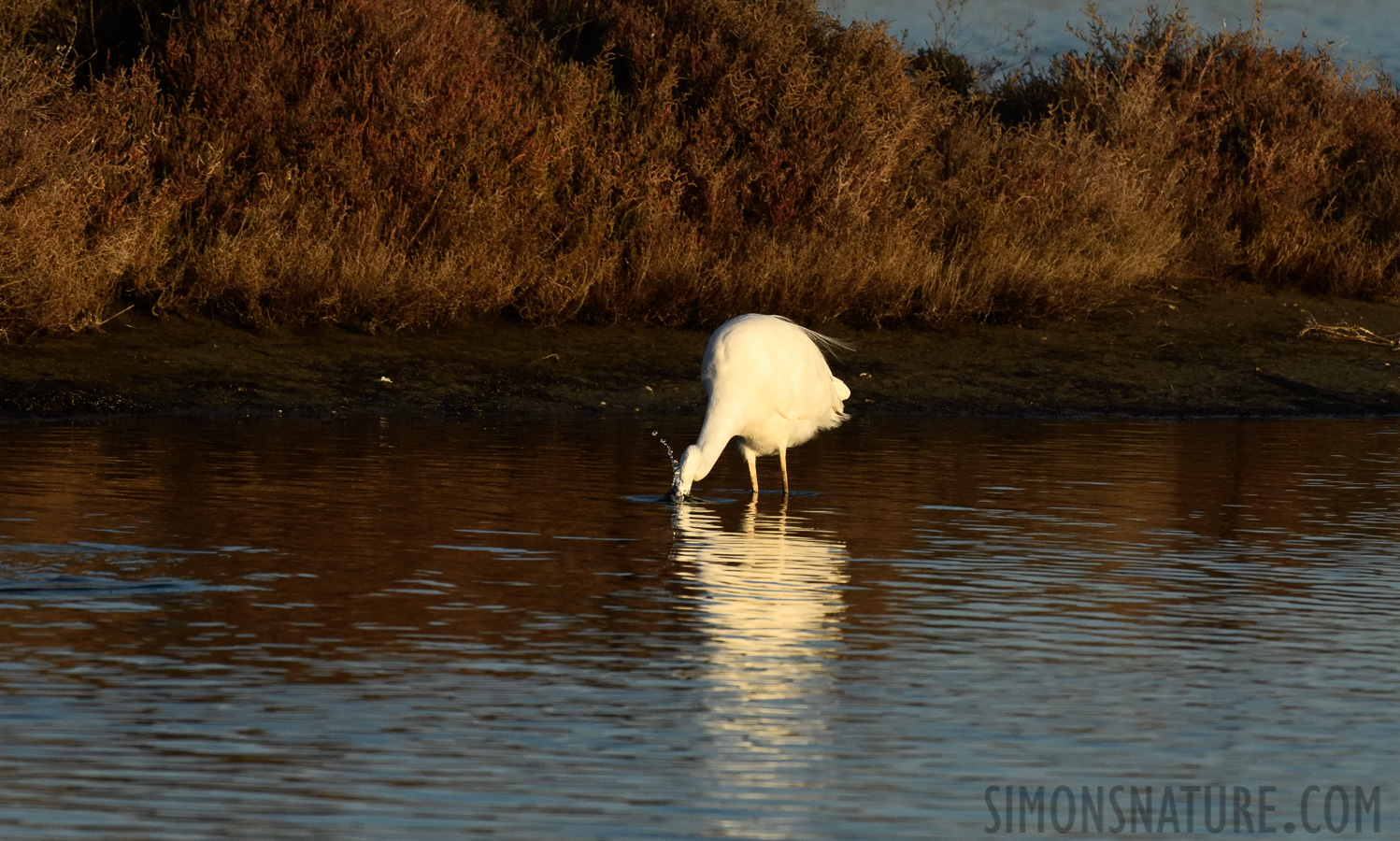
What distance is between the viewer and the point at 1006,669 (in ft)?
21.5

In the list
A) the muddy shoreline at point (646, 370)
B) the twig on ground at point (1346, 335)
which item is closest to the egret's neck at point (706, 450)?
the muddy shoreline at point (646, 370)

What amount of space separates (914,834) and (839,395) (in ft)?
28.3

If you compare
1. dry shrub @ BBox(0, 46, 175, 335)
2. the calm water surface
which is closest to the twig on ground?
the calm water surface

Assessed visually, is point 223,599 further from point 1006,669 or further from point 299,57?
point 299,57

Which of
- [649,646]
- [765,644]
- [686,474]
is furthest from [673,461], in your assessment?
[649,646]

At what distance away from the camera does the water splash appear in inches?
427

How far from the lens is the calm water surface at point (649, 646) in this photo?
498cm

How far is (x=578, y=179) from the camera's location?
19.2 m

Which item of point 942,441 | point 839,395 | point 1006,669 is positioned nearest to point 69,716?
point 1006,669

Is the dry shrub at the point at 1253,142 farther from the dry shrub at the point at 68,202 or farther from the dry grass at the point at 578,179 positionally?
the dry shrub at the point at 68,202

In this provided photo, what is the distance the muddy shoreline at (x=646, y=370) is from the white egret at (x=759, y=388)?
4191mm

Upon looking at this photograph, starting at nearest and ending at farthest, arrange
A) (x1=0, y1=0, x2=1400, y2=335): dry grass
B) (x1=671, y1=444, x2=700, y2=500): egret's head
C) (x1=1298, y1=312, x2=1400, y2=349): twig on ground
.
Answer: (x1=671, y1=444, x2=700, y2=500): egret's head < (x1=0, y1=0, x2=1400, y2=335): dry grass < (x1=1298, y1=312, x2=1400, y2=349): twig on ground

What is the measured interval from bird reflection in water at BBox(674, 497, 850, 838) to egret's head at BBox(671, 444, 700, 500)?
0.10 metres

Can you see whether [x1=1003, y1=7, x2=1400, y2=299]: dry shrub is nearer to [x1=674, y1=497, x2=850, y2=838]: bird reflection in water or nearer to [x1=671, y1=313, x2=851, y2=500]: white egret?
[x1=671, y1=313, x2=851, y2=500]: white egret
